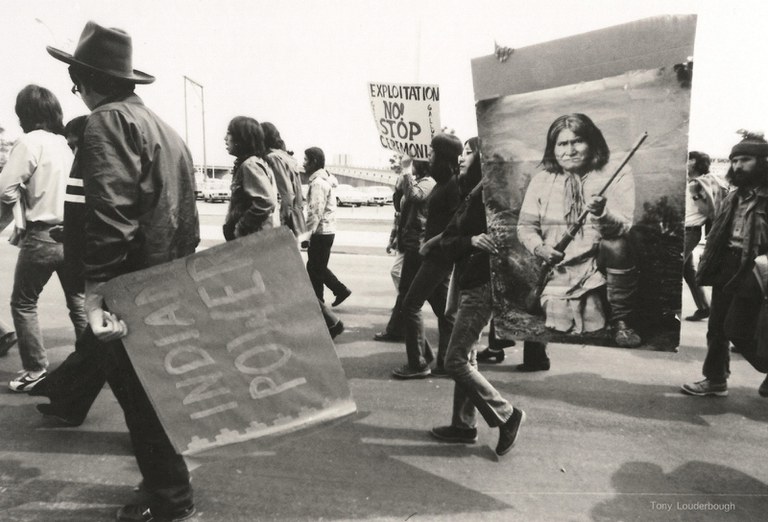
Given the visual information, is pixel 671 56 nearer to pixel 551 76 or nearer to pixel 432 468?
pixel 551 76

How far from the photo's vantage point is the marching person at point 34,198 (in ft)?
13.7

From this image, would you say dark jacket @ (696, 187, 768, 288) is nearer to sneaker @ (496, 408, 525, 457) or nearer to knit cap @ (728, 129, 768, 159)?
knit cap @ (728, 129, 768, 159)

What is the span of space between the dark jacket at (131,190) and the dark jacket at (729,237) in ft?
10.9

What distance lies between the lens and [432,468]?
329cm

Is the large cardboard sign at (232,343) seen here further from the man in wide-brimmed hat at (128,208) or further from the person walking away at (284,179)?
the person walking away at (284,179)

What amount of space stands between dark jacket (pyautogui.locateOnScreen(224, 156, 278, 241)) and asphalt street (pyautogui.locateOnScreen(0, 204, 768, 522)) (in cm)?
139

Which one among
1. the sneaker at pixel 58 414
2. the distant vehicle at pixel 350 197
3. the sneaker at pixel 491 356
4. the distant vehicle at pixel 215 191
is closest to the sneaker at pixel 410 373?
the sneaker at pixel 491 356

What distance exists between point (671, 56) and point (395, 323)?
3.91m

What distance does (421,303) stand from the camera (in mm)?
4344

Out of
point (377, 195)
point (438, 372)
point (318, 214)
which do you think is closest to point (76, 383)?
point (438, 372)

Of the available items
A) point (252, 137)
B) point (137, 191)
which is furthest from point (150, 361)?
point (252, 137)

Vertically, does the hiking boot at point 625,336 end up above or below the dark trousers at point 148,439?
above

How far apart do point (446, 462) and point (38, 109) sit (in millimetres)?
3460

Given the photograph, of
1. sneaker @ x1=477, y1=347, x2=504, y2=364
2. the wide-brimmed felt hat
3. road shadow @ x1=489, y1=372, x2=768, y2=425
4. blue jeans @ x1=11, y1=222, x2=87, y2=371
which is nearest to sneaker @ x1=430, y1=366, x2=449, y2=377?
road shadow @ x1=489, y1=372, x2=768, y2=425
